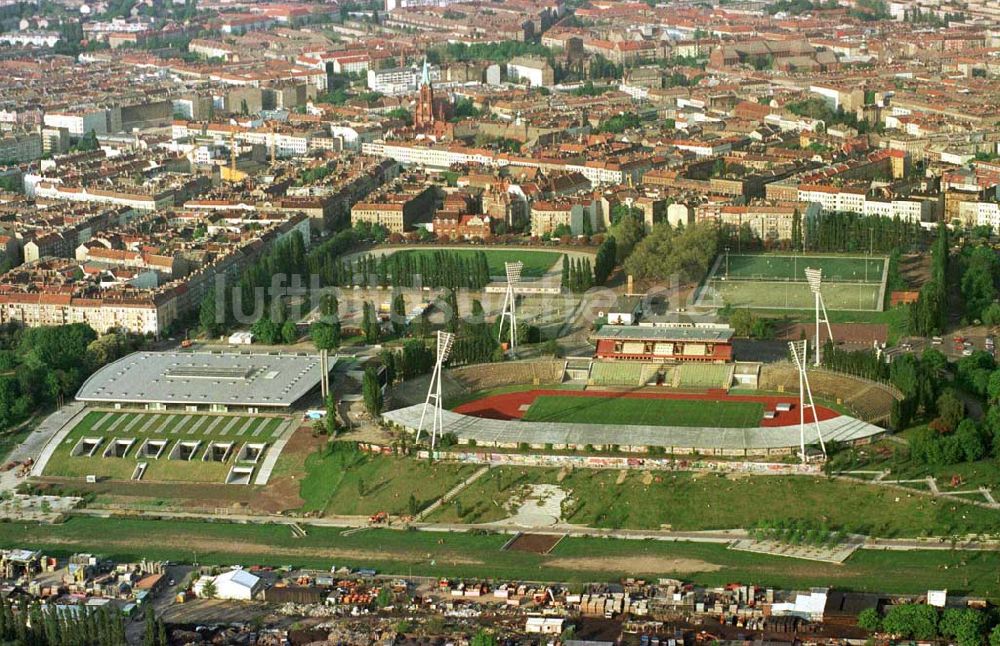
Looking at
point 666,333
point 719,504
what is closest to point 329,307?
point 666,333

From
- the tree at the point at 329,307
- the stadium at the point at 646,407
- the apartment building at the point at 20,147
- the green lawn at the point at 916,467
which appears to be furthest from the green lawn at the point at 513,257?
the apartment building at the point at 20,147

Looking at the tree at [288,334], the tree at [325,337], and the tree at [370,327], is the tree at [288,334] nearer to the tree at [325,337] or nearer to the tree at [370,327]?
the tree at [370,327]

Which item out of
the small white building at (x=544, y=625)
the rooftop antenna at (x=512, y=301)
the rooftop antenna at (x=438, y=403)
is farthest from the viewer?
the rooftop antenna at (x=512, y=301)

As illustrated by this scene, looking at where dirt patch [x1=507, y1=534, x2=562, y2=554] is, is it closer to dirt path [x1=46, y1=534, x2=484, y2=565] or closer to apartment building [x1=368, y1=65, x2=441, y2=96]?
dirt path [x1=46, y1=534, x2=484, y2=565]

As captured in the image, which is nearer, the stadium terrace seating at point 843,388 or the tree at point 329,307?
the stadium terrace seating at point 843,388

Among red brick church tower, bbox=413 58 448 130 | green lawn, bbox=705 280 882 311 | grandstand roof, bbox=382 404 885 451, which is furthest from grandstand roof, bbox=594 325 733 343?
red brick church tower, bbox=413 58 448 130

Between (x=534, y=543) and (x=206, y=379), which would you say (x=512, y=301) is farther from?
(x=534, y=543)

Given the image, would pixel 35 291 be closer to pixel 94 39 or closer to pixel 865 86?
pixel 865 86
